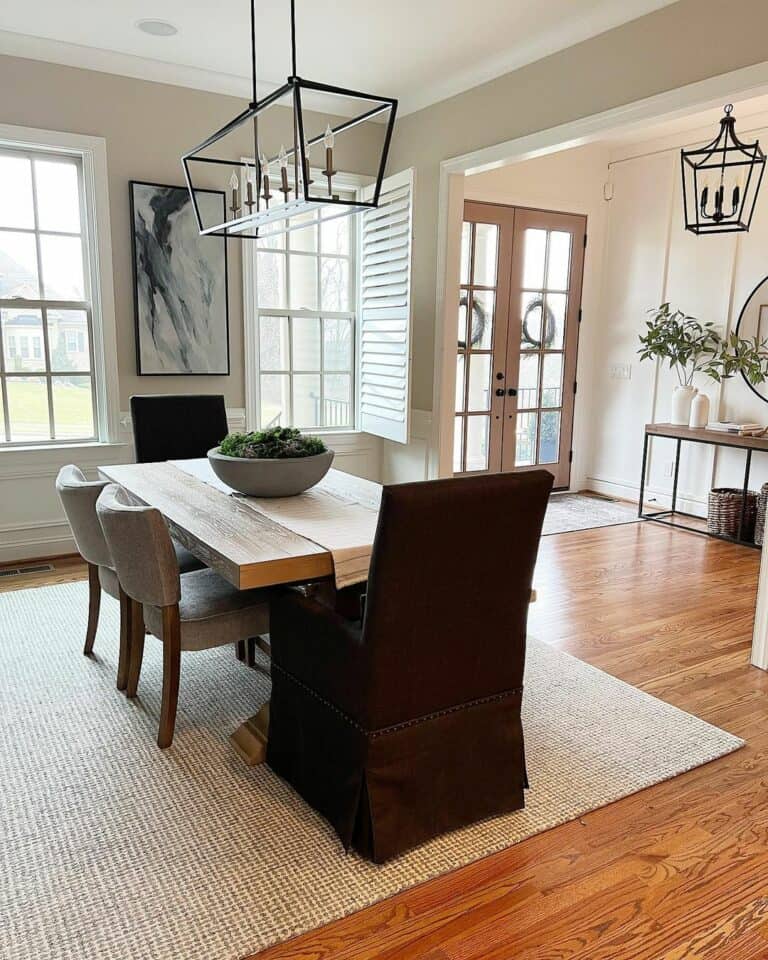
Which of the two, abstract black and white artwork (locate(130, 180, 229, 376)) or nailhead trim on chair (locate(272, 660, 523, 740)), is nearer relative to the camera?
nailhead trim on chair (locate(272, 660, 523, 740))

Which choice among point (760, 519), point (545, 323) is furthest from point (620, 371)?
point (760, 519)

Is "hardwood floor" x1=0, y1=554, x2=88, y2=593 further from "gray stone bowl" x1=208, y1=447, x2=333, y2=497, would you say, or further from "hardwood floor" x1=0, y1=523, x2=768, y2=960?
"hardwood floor" x1=0, y1=523, x2=768, y2=960

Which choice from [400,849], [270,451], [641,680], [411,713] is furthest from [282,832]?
[641,680]

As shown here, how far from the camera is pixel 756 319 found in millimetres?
5055

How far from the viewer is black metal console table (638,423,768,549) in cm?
476

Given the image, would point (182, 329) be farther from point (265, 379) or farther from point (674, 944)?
point (674, 944)

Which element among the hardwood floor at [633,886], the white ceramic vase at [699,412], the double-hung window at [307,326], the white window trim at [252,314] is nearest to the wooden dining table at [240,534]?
the hardwood floor at [633,886]

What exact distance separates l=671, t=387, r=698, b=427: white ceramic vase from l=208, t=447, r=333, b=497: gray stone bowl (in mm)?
3544

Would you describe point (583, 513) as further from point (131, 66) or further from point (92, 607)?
point (131, 66)

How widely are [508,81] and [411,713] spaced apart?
350 centimetres

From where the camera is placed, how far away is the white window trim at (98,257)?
4055 millimetres

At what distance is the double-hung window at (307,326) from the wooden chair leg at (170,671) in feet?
9.02

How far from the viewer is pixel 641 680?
9.72 ft

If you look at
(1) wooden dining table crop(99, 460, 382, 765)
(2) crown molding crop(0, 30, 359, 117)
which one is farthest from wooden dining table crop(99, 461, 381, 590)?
(2) crown molding crop(0, 30, 359, 117)
